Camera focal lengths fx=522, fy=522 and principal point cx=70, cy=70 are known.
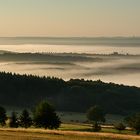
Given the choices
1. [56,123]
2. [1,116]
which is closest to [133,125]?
[56,123]

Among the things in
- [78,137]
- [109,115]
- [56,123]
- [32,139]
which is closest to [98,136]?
[78,137]

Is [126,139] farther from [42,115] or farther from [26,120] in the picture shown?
[26,120]

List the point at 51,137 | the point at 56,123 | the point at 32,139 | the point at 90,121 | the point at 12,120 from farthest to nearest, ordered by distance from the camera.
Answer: the point at 90,121, the point at 12,120, the point at 56,123, the point at 51,137, the point at 32,139

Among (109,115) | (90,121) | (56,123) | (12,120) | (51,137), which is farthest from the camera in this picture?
(109,115)

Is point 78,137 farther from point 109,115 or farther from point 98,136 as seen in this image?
point 109,115

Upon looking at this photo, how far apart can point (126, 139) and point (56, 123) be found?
46610 mm

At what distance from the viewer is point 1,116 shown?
101 metres

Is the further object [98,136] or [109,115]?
[109,115]

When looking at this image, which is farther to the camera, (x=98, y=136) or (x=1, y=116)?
(x=1, y=116)

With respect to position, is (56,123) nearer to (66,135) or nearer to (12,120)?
(12,120)

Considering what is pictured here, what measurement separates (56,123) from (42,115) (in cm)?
285

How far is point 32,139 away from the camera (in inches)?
1738

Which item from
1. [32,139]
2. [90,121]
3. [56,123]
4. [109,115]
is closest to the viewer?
[32,139]

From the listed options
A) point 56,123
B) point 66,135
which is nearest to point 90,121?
point 56,123
